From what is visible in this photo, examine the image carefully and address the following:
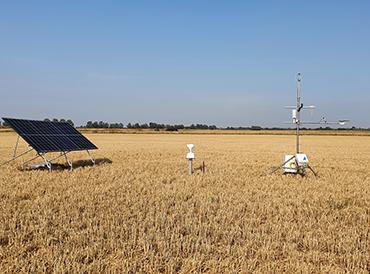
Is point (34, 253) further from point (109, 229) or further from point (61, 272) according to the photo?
point (109, 229)

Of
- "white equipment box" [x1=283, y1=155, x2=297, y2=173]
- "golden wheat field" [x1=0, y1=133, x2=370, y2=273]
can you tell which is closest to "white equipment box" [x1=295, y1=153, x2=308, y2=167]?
"white equipment box" [x1=283, y1=155, x2=297, y2=173]

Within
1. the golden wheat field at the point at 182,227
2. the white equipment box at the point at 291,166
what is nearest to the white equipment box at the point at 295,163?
the white equipment box at the point at 291,166

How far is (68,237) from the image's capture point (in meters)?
5.68

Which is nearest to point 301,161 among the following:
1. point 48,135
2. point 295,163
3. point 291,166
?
point 295,163

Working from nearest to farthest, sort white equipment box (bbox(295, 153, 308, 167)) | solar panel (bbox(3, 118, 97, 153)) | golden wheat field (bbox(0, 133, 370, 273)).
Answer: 1. golden wheat field (bbox(0, 133, 370, 273))
2. white equipment box (bbox(295, 153, 308, 167))
3. solar panel (bbox(3, 118, 97, 153))

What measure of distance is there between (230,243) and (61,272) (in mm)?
2548

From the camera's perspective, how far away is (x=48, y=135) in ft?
50.3

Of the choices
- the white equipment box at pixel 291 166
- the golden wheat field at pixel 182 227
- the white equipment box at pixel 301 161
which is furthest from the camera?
the white equipment box at pixel 291 166

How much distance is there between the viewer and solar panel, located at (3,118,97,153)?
44.9 ft

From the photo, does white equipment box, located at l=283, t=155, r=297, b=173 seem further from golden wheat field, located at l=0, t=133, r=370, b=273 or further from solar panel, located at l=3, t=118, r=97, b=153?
solar panel, located at l=3, t=118, r=97, b=153

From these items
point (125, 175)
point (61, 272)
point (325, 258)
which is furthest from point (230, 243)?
point (125, 175)

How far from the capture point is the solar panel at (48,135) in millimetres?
13680

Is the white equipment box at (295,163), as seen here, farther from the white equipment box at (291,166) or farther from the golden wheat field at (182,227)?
the golden wheat field at (182,227)

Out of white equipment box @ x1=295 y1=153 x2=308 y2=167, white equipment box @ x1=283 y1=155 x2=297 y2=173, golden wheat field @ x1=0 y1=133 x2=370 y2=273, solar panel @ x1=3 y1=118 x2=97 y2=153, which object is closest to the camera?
golden wheat field @ x1=0 y1=133 x2=370 y2=273
